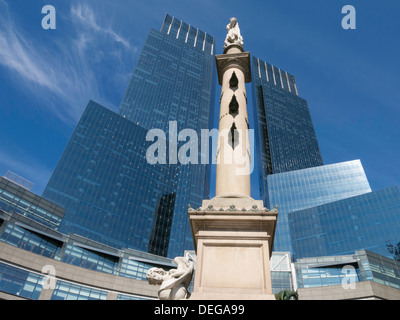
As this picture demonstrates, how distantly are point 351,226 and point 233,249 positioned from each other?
108959 mm

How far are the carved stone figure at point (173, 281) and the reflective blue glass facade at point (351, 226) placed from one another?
105333 mm

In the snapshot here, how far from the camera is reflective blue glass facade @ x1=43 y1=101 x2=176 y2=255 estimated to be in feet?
371

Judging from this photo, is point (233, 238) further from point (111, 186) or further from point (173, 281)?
point (111, 186)

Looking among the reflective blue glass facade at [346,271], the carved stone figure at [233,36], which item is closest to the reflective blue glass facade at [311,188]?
the reflective blue glass facade at [346,271]

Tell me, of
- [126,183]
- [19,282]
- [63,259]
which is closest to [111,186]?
[126,183]

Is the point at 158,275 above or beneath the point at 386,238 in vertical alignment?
beneath

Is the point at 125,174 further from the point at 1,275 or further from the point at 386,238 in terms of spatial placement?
the point at 386,238

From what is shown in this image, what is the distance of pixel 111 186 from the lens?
12569 cm

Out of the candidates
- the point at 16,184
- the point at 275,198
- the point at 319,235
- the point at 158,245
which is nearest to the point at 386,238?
the point at 319,235

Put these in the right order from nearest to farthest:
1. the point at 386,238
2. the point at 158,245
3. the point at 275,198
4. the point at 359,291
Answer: the point at 359,291, the point at 386,238, the point at 158,245, the point at 275,198

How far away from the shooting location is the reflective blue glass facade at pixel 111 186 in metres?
113

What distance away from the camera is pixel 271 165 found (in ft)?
632

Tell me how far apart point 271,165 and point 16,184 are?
144530 mm
